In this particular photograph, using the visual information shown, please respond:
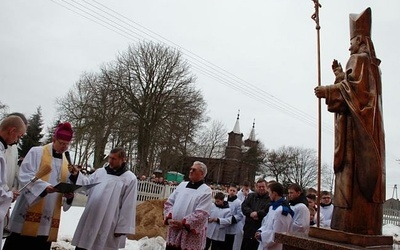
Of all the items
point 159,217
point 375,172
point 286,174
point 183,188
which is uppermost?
A: point 286,174

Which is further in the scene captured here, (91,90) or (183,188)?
(91,90)

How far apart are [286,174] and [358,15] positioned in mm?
65949

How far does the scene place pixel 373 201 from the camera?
3.79 metres

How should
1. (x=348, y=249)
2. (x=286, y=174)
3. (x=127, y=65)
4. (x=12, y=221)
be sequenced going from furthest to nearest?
(x=286, y=174), (x=127, y=65), (x=12, y=221), (x=348, y=249)

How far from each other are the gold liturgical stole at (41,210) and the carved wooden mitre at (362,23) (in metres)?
4.22

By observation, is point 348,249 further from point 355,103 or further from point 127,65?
point 127,65

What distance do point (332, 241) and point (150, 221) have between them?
833 centimetres

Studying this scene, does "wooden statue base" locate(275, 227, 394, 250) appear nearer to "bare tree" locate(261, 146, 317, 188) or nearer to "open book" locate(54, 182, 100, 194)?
"open book" locate(54, 182, 100, 194)

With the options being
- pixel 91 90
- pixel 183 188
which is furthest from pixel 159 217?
pixel 91 90

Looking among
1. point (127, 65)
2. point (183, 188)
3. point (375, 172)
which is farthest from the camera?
point (127, 65)

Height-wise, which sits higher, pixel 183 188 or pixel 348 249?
pixel 183 188

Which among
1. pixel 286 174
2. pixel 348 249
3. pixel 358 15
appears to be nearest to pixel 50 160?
pixel 348 249

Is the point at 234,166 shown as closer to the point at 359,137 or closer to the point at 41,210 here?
the point at 41,210

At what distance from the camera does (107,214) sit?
4500 millimetres
